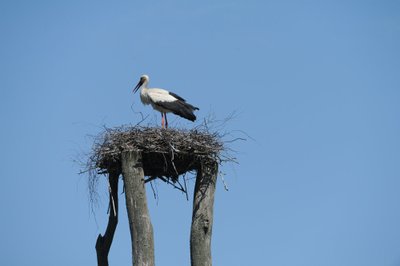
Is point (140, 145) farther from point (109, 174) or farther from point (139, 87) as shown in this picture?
point (139, 87)

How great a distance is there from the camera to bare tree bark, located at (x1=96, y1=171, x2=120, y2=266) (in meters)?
9.38

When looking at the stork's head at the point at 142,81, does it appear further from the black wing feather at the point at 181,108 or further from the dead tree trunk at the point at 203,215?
the dead tree trunk at the point at 203,215

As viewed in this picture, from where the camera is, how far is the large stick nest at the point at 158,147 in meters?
9.70

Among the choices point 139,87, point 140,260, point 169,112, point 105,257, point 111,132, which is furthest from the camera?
point 139,87

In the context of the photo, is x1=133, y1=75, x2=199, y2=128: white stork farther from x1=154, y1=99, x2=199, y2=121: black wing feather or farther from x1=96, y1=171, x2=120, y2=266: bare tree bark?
x1=96, y1=171, x2=120, y2=266: bare tree bark

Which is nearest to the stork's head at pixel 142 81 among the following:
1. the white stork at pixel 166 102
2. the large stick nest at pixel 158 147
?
the white stork at pixel 166 102

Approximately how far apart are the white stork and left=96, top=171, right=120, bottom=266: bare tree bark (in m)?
2.84

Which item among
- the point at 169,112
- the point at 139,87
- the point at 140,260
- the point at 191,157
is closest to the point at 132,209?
the point at 140,260

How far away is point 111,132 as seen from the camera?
32.9 feet

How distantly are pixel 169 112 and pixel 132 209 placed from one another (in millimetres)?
4238

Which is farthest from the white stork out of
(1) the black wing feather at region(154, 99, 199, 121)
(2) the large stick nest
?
(2) the large stick nest

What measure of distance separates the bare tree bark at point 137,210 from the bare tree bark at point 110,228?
60cm

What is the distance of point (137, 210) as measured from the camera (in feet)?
29.2

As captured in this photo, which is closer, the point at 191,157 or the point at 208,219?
the point at 208,219
